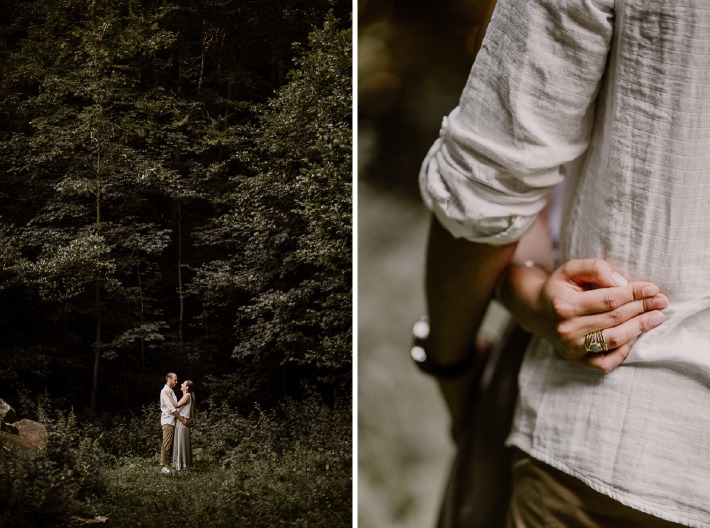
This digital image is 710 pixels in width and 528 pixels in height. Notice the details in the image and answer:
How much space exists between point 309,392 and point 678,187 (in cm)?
143

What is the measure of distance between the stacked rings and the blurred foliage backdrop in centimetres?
48

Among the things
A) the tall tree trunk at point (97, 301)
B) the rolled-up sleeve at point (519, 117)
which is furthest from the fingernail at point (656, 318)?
the tall tree trunk at point (97, 301)

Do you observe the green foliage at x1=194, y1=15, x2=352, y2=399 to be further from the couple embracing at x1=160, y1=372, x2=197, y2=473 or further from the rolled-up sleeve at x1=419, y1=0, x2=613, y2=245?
the rolled-up sleeve at x1=419, y1=0, x2=613, y2=245

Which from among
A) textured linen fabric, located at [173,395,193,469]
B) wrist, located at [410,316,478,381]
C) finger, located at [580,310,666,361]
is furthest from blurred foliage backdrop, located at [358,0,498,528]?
textured linen fabric, located at [173,395,193,469]

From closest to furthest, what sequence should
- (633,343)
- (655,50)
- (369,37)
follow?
(655,50), (633,343), (369,37)

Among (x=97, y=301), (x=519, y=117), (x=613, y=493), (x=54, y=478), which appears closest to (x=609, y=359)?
(x=613, y=493)

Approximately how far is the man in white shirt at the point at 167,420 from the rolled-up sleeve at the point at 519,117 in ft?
4.29

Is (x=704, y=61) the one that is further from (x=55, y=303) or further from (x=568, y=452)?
(x=55, y=303)

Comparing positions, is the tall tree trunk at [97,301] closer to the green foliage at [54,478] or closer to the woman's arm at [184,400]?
the green foliage at [54,478]

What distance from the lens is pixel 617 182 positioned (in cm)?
126

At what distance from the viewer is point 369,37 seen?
178cm

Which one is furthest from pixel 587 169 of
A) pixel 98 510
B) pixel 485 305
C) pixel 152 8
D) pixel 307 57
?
pixel 98 510

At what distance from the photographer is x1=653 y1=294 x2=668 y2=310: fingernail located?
1282mm

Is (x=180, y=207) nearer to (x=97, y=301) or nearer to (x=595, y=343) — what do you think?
(x=97, y=301)
